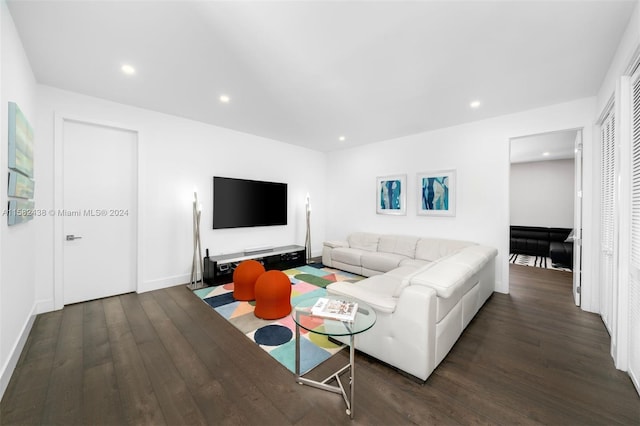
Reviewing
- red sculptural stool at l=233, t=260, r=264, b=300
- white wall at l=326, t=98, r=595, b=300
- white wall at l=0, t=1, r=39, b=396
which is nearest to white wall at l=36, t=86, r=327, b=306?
white wall at l=0, t=1, r=39, b=396

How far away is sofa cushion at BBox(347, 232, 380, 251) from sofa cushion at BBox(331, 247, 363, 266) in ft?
0.66

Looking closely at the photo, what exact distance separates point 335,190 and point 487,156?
333cm

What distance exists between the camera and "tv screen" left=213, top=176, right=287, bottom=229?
14.8ft

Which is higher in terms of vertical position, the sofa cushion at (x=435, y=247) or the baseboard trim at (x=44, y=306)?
the sofa cushion at (x=435, y=247)

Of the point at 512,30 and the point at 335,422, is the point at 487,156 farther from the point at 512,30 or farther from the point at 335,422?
the point at 335,422

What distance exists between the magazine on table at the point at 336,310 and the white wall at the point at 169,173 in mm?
3189

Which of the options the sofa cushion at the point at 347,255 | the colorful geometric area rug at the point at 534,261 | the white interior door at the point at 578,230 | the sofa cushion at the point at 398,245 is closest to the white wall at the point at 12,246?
the sofa cushion at the point at 347,255

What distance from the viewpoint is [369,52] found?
91.4 inches

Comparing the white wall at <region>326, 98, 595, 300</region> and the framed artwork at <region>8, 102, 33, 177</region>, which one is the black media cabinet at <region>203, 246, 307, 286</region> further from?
the framed artwork at <region>8, 102, 33, 177</region>

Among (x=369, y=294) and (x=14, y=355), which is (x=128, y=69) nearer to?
(x=14, y=355)

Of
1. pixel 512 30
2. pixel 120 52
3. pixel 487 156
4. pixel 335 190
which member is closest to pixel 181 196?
pixel 120 52

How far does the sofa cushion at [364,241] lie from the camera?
16.7ft

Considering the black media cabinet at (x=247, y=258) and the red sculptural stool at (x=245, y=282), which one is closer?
the red sculptural stool at (x=245, y=282)

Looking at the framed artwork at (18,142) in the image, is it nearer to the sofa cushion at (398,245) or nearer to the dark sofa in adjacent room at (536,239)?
the sofa cushion at (398,245)
